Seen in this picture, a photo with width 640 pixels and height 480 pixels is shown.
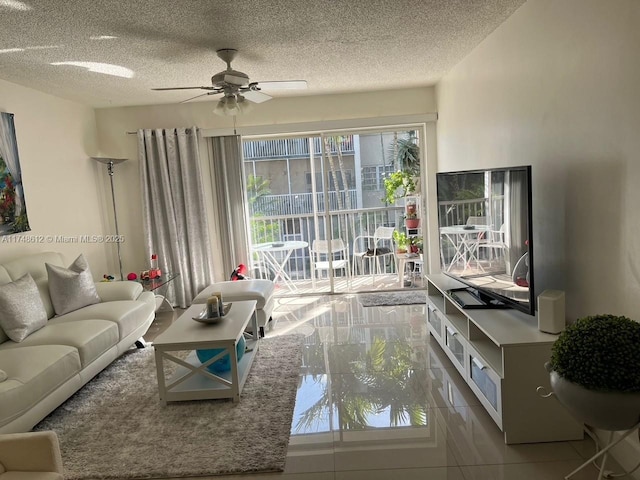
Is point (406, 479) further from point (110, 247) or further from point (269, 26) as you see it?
point (110, 247)

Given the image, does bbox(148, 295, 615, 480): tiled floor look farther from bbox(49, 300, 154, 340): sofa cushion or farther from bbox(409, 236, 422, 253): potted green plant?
bbox(409, 236, 422, 253): potted green plant

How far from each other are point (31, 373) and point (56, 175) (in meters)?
2.55

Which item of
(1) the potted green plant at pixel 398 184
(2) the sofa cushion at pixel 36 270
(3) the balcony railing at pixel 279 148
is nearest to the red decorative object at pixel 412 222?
(1) the potted green plant at pixel 398 184

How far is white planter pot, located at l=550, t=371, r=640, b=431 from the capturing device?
1.55 metres

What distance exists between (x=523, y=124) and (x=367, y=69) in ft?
5.77

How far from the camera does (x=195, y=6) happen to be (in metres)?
2.56

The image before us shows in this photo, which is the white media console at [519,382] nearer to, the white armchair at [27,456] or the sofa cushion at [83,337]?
the white armchair at [27,456]

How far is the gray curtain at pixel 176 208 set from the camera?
530 cm

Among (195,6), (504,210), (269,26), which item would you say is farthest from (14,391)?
(504,210)

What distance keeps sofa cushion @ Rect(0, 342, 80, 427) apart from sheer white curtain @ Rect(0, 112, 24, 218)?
145cm

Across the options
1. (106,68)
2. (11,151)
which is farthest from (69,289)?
(106,68)

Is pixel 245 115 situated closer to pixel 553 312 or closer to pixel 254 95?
pixel 254 95

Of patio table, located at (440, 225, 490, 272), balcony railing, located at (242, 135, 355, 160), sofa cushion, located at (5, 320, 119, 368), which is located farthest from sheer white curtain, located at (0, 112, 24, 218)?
patio table, located at (440, 225, 490, 272)

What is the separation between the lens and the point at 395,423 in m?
2.62
